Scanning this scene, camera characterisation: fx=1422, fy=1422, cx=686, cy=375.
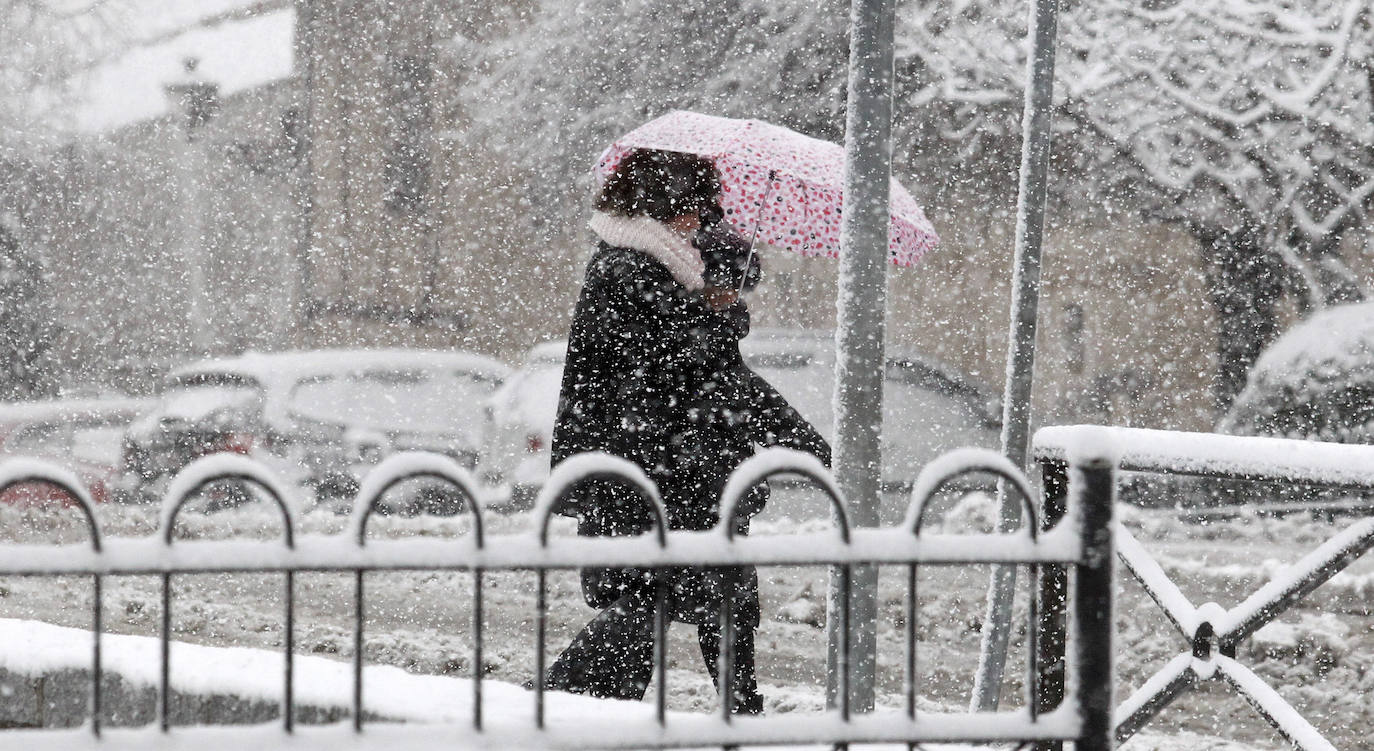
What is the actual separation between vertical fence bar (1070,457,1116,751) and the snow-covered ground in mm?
2939

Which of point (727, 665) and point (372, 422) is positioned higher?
point (727, 665)

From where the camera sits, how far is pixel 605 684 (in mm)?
3697

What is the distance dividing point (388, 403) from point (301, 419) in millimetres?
653

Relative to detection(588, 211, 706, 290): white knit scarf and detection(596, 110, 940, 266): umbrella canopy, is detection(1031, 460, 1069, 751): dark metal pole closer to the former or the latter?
detection(588, 211, 706, 290): white knit scarf

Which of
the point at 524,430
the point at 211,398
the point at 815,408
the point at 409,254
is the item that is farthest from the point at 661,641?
the point at 409,254

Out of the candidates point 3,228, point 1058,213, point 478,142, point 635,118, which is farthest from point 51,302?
point 1058,213

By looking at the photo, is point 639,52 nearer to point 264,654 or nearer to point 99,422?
point 99,422

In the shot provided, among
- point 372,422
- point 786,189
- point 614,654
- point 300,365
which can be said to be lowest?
point 614,654

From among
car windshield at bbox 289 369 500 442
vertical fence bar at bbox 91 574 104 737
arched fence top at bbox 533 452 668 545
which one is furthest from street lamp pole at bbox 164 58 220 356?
arched fence top at bbox 533 452 668 545

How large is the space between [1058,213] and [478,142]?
1117cm

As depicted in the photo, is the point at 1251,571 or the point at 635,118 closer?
the point at 1251,571

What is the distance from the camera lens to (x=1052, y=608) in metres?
2.94

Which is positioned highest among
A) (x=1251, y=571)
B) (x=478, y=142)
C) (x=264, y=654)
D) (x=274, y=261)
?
(x=478, y=142)

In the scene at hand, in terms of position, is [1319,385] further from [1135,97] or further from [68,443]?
[68,443]
